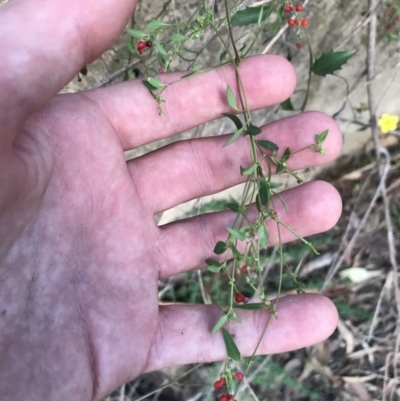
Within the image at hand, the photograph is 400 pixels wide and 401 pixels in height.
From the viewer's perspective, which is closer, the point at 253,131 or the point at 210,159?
the point at 253,131

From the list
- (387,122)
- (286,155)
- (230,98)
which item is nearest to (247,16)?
(230,98)

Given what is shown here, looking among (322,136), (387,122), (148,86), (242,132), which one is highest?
(148,86)

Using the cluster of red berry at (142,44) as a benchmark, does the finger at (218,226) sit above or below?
below

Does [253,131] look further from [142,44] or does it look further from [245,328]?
[245,328]

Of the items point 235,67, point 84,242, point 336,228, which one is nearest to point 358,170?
point 336,228

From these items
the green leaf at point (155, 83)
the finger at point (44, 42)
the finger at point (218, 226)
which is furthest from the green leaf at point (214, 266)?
the finger at point (44, 42)

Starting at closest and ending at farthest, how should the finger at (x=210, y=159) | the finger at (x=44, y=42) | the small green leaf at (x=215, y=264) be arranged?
1. the finger at (x=44, y=42)
2. the small green leaf at (x=215, y=264)
3. the finger at (x=210, y=159)

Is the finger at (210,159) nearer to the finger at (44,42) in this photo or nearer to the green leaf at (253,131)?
the green leaf at (253,131)
